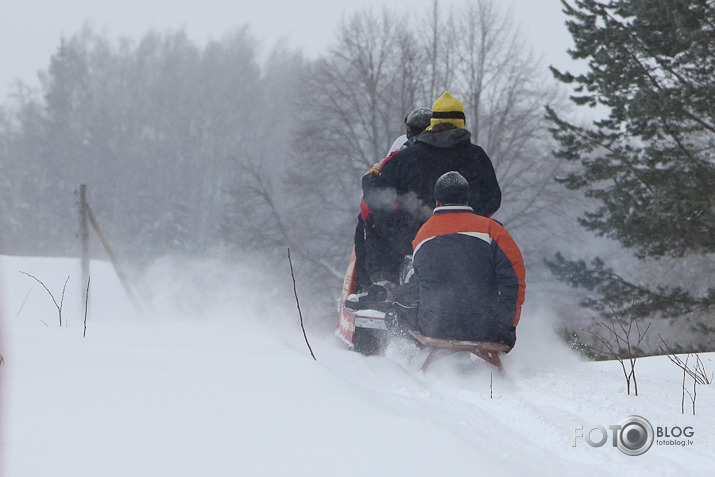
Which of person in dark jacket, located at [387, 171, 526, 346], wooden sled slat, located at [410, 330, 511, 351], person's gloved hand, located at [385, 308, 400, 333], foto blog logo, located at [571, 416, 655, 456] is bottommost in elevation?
person's gloved hand, located at [385, 308, 400, 333]

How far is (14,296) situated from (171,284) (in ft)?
22.0

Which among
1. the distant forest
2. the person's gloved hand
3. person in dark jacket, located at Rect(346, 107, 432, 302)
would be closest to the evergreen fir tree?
the distant forest

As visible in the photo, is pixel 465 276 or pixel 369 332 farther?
pixel 369 332

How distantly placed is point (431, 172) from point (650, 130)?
9.84 meters

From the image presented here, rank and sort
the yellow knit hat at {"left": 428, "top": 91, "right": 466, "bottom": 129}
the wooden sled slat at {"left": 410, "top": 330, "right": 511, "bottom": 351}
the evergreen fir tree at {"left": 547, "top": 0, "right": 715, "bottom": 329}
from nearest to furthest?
the wooden sled slat at {"left": 410, "top": 330, "right": 511, "bottom": 351} < the yellow knit hat at {"left": 428, "top": 91, "right": 466, "bottom": 129} < the evergreen fir tree at {"left": 547, "top": 0, "right": 715, "bottom": 329}

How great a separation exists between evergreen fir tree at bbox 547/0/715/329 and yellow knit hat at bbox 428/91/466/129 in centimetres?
734

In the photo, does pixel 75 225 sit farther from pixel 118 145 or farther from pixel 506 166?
pixel 506 166

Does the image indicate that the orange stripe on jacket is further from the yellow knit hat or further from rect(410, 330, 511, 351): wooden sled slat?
the yellow knit hat

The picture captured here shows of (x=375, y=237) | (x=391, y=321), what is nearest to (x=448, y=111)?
(x=375, y=237)

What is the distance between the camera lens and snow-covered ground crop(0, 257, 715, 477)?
79.2 inches

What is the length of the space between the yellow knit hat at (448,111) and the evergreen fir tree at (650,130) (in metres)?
7.34

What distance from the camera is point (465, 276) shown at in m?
4.41

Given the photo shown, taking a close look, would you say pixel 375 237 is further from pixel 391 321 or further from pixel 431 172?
pixel 391 321

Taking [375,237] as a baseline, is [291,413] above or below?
below
